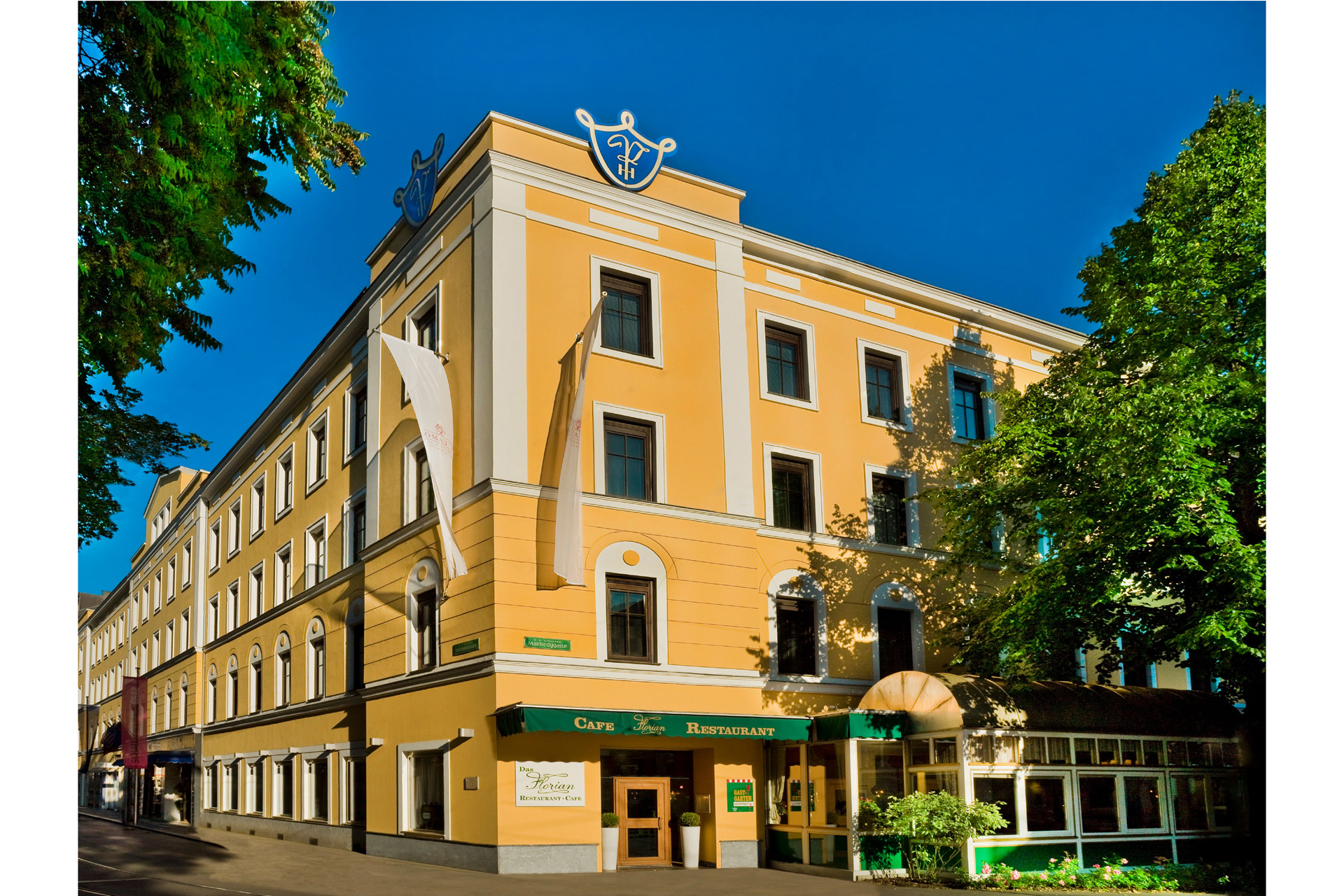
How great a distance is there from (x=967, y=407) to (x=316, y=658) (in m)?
19.8

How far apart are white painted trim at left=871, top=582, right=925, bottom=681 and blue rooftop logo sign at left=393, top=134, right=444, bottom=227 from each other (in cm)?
1365

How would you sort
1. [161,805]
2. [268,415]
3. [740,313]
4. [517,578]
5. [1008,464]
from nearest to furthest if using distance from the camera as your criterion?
[517,578]
[1008,464]
[740,313]
[268,415]
[161,805]

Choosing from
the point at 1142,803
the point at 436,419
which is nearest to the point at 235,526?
the point at 436,419

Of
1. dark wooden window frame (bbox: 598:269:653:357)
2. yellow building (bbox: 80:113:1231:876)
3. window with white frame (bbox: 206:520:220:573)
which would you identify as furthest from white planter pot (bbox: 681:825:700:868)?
window with white frame (bbox: 206:520:220:573)

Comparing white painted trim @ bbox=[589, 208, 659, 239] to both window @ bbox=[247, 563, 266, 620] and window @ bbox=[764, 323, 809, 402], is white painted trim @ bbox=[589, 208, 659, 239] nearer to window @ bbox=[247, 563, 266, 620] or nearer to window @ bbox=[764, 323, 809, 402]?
window @ bbox=[764, 323, 809, 402]

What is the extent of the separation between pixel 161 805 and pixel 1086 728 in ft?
128

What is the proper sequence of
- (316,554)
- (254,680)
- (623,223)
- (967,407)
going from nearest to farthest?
1. (623,223)
2. (967,407)
3. (316,554)
4. (254,680)

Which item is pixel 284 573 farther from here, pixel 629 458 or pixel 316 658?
pixel 629 458

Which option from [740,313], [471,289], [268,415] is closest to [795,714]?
[740,313]

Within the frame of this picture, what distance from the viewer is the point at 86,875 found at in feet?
65.5

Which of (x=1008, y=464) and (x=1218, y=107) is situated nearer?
(x=1218, y=107)

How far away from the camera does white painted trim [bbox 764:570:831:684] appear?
24578 millimetres

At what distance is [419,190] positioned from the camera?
88.7 feet

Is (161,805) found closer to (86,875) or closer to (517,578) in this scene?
(86,875)
